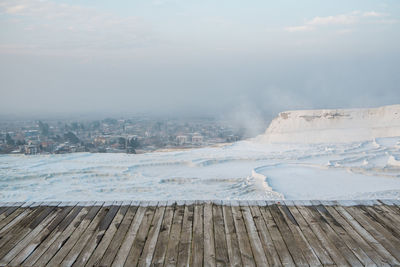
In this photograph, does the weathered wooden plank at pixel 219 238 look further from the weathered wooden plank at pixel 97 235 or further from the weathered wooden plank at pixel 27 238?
the weathered wooden plank at pixel 27 238

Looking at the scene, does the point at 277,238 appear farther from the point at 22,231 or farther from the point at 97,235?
the point at 22,231

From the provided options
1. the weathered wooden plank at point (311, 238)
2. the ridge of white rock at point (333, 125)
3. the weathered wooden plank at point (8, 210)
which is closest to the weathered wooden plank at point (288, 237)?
the weathered wooden plank at point (311, 238)

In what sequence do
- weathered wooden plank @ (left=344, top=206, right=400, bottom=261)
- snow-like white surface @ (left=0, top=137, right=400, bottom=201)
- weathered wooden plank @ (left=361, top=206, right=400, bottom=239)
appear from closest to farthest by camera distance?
weathered wooden plank @ (left=344, top=206, right=400, bottom=261), weathered wooden plank @ (left=361, top=206, right=400, bottom=239), snow-like white surface @ (left=0, top=137, right=400, bottom=201)

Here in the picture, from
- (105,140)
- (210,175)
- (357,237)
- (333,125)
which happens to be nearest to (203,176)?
(210,175)

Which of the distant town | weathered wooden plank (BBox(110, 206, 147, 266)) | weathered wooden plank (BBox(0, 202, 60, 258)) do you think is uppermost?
weathered wooden plank (BBox(0, 202, 60, 258))

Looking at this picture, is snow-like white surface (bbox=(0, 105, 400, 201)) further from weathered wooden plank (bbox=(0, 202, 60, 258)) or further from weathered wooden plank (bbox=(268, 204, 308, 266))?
weathered wooden plank (bbox=(268, 204, 308, 266))

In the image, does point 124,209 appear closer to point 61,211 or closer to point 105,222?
point 105,222

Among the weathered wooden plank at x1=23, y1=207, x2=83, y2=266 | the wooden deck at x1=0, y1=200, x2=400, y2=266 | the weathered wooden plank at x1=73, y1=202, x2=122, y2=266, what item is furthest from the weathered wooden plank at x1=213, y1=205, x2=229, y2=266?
the weathered wooden plank at x1=23, y1=207, x2=83, y2=266
